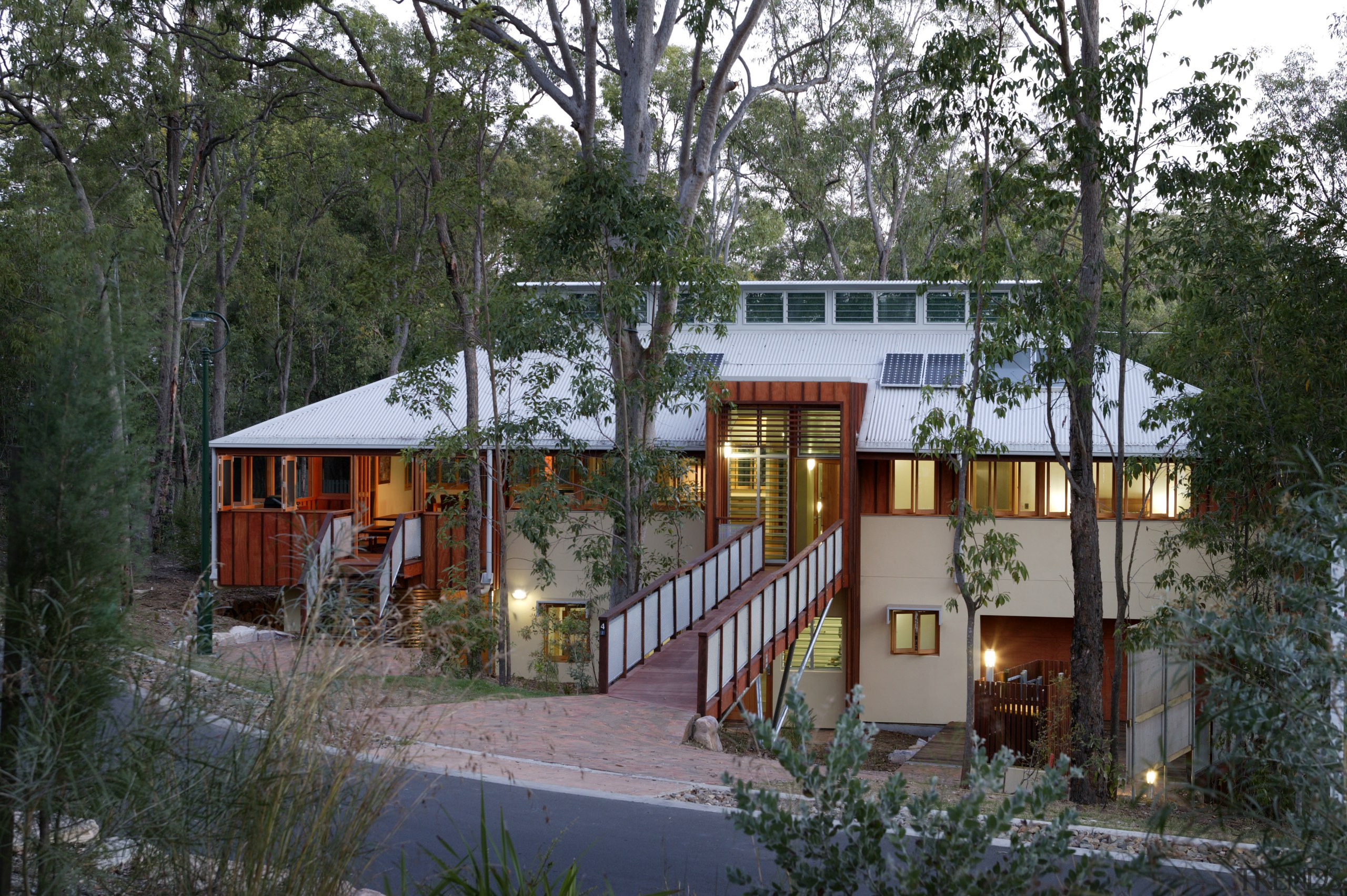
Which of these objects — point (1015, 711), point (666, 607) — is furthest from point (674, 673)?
point (1015, 711)

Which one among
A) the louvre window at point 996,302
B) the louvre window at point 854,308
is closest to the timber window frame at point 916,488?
the louvre window at point 854,308

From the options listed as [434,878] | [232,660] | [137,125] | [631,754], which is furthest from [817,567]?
[137,125]

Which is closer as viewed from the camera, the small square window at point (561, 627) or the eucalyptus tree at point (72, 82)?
the small square window at point (561, 627)

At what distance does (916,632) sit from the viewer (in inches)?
720

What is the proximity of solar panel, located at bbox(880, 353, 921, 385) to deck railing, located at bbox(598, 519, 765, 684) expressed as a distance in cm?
492

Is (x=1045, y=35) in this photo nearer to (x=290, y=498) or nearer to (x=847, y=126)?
(x=290, y=498)

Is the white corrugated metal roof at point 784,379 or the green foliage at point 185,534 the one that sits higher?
the white corrugated metal roof at point 784,379

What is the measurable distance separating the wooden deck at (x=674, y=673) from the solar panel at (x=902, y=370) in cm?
671

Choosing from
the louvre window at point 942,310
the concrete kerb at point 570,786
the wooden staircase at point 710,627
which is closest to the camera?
the concrete kerb at point 570,786

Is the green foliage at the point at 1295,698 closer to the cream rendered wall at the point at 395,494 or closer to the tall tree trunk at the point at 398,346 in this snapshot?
the cream rendered wall at the point at 395,494

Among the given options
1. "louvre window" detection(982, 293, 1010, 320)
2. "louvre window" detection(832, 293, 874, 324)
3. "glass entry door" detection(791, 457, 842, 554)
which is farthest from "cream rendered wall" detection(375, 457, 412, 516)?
"louvre window" detection(982, 293, 1010, 320)

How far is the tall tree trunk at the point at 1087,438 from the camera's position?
12570mm

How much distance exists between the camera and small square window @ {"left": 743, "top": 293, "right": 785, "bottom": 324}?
72.3ft

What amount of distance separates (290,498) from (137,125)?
920 centimetres
